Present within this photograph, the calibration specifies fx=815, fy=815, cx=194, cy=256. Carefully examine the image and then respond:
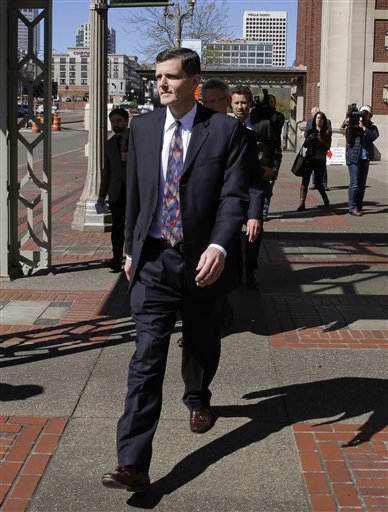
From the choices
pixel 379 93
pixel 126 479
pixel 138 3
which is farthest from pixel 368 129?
pixel 379 93

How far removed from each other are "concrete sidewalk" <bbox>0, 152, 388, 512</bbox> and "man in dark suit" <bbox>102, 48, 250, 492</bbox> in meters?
0.42

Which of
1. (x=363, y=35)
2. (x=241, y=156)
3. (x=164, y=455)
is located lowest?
(x=164, y=455)

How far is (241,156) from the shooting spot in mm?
4133

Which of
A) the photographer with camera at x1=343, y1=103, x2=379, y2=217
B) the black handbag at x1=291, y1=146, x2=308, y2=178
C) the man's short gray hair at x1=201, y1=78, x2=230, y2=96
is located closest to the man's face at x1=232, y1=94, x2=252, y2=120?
the man's short gray hair at x1=201, y1=78, x2=230, y2=96

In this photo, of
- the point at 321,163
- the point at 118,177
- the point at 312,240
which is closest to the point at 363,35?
the point at 321,163

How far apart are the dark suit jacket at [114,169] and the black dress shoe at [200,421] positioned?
464 cm

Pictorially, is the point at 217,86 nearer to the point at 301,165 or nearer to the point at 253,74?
the point at 301,165

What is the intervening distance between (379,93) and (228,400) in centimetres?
2815

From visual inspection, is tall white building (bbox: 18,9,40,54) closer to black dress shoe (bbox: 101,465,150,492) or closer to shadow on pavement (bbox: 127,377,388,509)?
shadow on pavement (bbox: 127,377,388,509)

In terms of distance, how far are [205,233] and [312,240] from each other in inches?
308

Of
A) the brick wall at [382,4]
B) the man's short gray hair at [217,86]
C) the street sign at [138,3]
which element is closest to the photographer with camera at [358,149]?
the street sign at [138,3]

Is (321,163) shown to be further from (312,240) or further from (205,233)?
(205,233)

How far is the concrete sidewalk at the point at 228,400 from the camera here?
13.1 ft

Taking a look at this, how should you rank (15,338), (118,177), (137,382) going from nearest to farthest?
(137,382) → (15,338) → (118,177)
